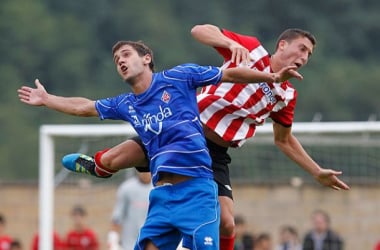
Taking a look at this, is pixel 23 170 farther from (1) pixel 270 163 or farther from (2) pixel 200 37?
(2) pixel 200 37

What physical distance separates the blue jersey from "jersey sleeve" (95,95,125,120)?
24 cm

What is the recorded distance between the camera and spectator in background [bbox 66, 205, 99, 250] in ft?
59.0

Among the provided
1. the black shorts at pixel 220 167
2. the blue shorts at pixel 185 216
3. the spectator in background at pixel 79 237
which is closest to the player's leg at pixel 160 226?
the blue shorts at pixel 185 216

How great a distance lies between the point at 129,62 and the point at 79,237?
318 inches

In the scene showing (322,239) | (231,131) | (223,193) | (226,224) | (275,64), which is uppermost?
(322,239)

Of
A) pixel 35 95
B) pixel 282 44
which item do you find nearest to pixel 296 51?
pixel 282 44

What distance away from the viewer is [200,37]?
10570 mm

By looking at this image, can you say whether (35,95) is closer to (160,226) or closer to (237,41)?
(160,226)

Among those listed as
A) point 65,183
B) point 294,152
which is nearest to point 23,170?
point 65,183

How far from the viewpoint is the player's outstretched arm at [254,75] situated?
995 centimetres

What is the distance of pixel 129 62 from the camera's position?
10.3m

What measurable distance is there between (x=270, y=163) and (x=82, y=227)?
15.2 ft

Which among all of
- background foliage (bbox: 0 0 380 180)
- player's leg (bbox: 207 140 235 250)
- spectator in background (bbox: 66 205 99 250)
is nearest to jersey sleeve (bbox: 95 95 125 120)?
player's leg (bbox: 207 140 235 250)

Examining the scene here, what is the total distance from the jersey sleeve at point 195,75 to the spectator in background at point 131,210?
6.35 meters
